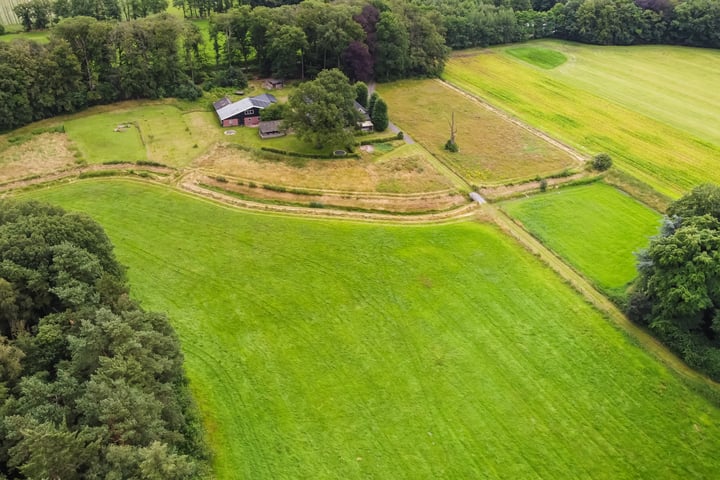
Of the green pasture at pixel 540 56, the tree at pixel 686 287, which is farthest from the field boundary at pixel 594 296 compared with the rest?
the green pasture at pixel 540 56

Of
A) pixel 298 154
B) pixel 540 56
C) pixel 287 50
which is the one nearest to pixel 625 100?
pixel 540 56

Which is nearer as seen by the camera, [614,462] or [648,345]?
[614,462]

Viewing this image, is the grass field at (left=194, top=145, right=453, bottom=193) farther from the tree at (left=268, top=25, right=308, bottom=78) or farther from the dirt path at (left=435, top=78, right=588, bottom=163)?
the tree at (left=268, top=25, right=308, bottom=78)

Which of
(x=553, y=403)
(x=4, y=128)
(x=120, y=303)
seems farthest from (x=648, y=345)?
(x=4, y=128)

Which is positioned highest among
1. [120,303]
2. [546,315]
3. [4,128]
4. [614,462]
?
[4,128]

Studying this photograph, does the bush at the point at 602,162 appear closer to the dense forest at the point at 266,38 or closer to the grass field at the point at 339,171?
the grass field at the point at 339,171

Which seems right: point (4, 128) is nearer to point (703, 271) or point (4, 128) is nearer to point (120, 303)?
point (120, 303)

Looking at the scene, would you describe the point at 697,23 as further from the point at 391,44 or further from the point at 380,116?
the point at 380,116
